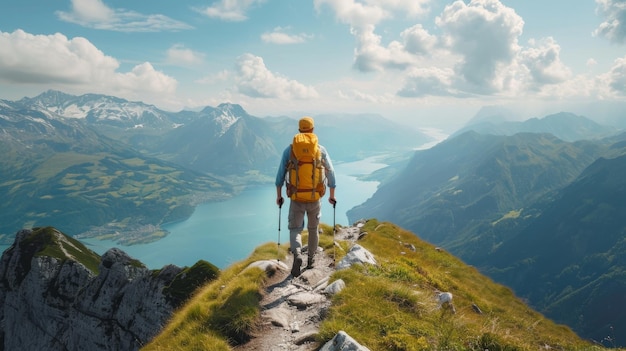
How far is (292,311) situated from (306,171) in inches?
185

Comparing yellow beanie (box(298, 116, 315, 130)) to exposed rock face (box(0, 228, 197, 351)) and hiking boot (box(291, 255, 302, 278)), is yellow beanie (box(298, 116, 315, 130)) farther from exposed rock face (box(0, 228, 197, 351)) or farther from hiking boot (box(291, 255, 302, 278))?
exposed rock face (box(0, 228, 197, 351))

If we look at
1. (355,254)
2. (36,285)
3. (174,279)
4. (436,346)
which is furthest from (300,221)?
(36,285)

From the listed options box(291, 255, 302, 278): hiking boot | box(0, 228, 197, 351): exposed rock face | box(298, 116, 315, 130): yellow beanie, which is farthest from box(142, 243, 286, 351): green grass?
box(0, 228, 197, 351): exposed rock face

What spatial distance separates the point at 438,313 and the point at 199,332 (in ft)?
21.5

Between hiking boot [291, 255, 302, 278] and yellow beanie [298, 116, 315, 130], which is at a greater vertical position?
yellow beanie [298, 116, 315, 130]

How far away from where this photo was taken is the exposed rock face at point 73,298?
27.3m

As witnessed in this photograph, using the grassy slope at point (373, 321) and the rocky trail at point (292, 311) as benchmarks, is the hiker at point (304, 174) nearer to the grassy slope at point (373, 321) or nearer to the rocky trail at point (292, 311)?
the rocky trail at point (292, 311)

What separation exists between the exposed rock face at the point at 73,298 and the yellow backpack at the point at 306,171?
54.7 ft

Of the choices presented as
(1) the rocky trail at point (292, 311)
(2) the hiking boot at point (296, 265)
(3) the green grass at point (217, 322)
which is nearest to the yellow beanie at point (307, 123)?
(2) the hiking boot at point (296, 265)

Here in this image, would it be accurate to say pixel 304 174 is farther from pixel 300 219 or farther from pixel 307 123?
pixel 300 219

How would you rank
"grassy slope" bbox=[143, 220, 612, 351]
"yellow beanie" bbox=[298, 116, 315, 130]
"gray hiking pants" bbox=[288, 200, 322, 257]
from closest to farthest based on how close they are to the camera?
"grassy slope" bbox=[143, 220, 612, 351] → "yellow beanie" bbox=[298, 116, 315, 130] → "gray hiking pants" bbox=[288, 200, 322, 257]

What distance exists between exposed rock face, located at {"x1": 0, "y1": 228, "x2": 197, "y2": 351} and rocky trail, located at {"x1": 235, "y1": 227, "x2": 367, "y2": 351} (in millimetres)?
14698

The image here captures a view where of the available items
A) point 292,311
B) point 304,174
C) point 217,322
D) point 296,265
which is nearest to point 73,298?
point 296,265

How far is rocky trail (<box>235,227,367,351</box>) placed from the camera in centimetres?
880
